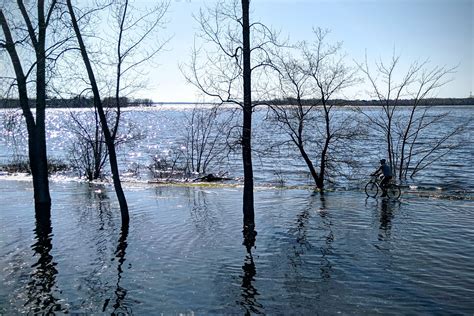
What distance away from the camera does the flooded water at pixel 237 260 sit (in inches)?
295

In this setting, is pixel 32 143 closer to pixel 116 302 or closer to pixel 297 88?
pixel 116 302

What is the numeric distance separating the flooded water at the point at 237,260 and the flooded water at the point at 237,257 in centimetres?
3

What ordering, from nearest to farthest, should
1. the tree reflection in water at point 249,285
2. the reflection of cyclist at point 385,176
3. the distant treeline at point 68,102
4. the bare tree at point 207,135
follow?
the tree reflection in water at point 249,285, the bare tree at point 207,135, the distant treeline at point 68,102, the reflection of cyclist at point 385,176

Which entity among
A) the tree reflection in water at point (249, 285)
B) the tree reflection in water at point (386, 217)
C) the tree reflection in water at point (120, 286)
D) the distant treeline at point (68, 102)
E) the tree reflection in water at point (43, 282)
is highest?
the distant treeline at point (68, 102)

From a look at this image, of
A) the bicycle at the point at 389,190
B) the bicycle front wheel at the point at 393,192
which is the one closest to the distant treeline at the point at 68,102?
the bicycle at the point at 389,190

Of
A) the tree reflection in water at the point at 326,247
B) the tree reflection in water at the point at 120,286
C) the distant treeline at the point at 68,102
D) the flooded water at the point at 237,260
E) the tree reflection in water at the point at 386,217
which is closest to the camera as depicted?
the tree reflection in water at the point at 120,286

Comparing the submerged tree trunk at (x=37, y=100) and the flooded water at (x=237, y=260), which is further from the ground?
the submerged tree trunk at (x=37, y=100)

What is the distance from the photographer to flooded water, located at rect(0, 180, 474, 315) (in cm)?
750

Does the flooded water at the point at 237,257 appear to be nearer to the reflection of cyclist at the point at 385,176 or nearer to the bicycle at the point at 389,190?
the bicycle at the point at 389,190

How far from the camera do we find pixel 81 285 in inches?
323

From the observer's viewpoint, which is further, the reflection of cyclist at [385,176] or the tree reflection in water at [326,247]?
the reflection of cyclist at [385,176]

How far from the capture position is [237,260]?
31.9 feet

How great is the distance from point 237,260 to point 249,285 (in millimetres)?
1487

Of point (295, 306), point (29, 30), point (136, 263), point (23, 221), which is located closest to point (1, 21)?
point (29, 30)
